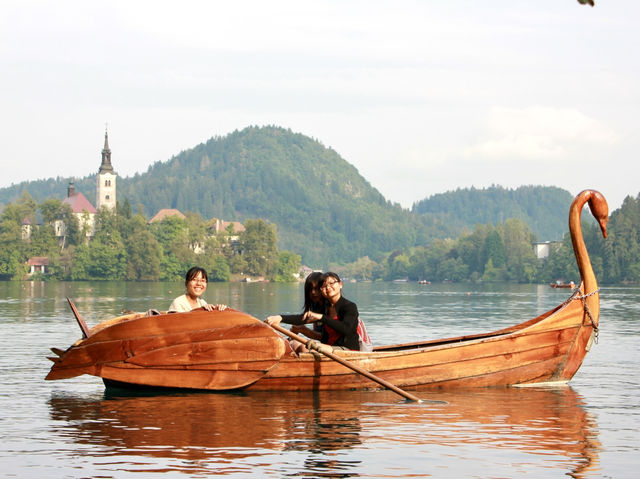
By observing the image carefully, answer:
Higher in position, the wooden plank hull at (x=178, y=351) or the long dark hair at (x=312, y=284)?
the long dark hair at (x=312, y=284)

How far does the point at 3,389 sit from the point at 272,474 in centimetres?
843

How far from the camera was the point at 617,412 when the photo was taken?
15.1m

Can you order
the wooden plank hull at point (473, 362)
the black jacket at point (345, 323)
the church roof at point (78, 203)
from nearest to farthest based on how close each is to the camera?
the black jacket at point (345, 323)
the wooden plank hull at point (473, 362)
the church roof at point (78, 203)

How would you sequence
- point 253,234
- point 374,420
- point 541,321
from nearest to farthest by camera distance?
point 374,420 < point 541,321 < point 253,234

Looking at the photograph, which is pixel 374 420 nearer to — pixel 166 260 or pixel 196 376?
pixel 196 376

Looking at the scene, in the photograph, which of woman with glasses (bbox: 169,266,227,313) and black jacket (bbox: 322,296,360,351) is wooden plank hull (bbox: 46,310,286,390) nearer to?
woman with glasses (bbox: 169,266,227,313)

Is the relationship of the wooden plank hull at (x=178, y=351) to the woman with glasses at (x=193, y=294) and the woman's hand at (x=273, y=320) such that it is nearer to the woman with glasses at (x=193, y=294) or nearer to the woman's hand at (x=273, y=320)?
the woman's hand at (x=273, y=320)

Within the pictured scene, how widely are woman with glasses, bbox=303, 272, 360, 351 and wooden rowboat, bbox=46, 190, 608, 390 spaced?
0.31 m

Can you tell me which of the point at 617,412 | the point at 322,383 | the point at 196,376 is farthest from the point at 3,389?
the point at 617,412

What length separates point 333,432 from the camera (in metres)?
12.8

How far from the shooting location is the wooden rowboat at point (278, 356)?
1537 cm

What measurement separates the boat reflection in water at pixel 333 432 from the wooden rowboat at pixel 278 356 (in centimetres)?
27

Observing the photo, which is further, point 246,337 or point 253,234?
point 253,234

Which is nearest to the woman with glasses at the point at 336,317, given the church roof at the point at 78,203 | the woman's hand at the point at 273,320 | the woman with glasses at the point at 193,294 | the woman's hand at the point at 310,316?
the woman's hand at the point at 310,316
